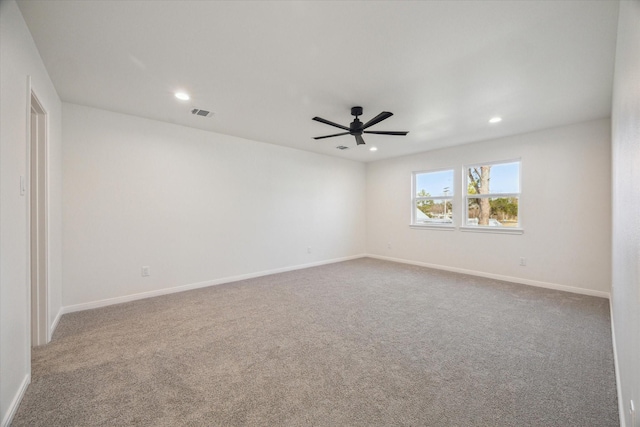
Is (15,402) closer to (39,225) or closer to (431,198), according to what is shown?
(39,225)

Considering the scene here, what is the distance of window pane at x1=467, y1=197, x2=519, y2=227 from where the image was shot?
451 cm

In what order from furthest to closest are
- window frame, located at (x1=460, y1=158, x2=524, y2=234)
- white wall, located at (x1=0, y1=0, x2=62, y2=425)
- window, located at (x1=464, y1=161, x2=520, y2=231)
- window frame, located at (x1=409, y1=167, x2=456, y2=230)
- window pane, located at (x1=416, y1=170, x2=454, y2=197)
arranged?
window pane, located at (x1=416, y1=170, x2=454, y2=197), window frame, located at (x1=409, y1=167, x2=456, y2=230), window, located at (x1=464, y1=161, x2=520, y2=231), window frame, located at (x1=460, y1=158, x2=524, y2=234), white wall, located at (x1=0, y1=0, x2=62, y2=425)

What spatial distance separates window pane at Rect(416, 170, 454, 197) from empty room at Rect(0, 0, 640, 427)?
0.22m

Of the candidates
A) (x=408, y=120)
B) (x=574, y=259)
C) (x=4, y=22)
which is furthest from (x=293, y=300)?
(x=574, y=259)

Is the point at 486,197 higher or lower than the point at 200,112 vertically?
lower

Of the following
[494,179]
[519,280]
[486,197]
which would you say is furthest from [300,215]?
[519,280]

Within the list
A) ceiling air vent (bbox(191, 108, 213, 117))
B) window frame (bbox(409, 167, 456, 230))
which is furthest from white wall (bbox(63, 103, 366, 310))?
window frame (bbox(409, 167, 456, 230))

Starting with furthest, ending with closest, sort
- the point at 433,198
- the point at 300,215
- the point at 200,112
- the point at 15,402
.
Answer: the point at 433,198, the point at 300,215, the point at 200,112, the point at 15,402

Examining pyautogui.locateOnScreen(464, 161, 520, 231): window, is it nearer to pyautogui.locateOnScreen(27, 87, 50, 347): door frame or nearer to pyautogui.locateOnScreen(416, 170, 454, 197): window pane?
pyautogui.locateOnScreen(416, 170, 454, 197): window pane

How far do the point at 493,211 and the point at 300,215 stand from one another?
361 cm

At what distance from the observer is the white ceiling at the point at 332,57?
1720 mm

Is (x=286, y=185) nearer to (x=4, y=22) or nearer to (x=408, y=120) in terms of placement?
(x=408, y=120)

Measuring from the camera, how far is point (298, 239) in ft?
17.8

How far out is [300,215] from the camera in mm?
5473
